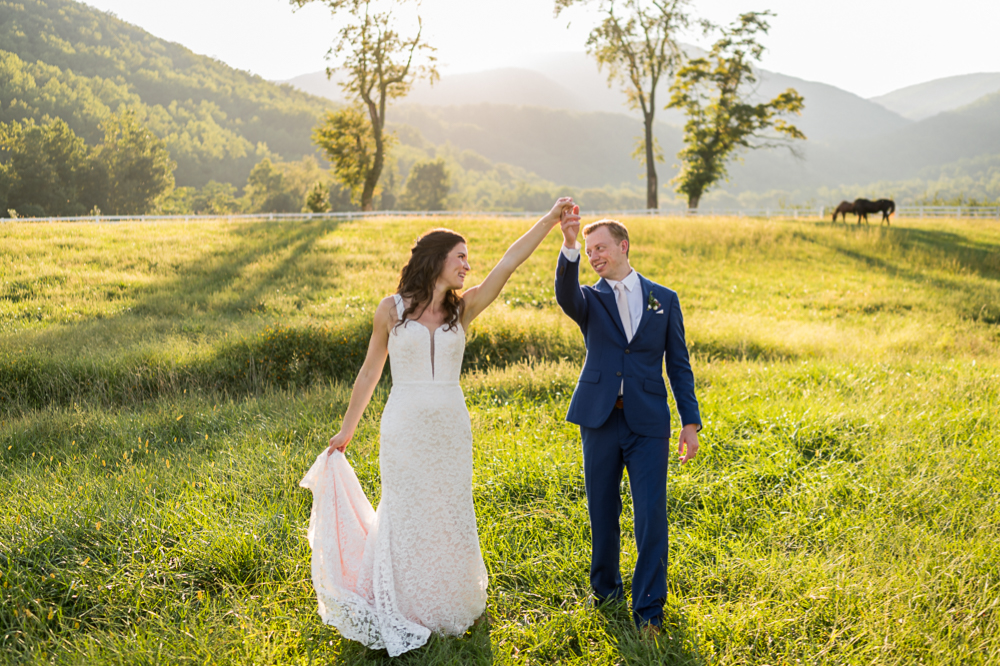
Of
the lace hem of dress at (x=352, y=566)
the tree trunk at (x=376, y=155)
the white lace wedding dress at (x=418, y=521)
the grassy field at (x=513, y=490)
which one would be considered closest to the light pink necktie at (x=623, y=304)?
the white lace wedding dress at (x=418, y=521)

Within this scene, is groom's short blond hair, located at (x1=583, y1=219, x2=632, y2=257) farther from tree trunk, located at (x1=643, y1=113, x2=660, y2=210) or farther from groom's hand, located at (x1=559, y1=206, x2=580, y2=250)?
tree trunk, located at (x1=643, y1=113, x2=660, y2=210)

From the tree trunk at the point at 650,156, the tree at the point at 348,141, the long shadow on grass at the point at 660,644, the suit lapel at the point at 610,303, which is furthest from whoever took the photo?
the tree at the point at 348,141

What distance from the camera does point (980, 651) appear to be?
3.64 metres

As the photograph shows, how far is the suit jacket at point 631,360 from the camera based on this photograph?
3982 millimetres

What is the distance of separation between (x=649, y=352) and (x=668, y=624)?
1.91 metres

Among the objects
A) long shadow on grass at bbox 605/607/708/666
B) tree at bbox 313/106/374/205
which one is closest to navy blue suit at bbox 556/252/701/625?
long shadow on grass at bbox 605/607/708/666

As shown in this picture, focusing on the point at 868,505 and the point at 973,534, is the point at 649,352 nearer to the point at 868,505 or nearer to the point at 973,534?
the point at 868,505

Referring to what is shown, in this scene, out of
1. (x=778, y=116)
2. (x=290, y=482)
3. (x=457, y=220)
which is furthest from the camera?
(x=778, y=116)

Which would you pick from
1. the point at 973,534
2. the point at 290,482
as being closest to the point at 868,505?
the point at 973,534

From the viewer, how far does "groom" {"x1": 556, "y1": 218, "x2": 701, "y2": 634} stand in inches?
154

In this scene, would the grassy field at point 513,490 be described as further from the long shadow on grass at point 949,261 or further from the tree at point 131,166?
the tree at point 131,166

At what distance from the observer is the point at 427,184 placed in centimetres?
10294

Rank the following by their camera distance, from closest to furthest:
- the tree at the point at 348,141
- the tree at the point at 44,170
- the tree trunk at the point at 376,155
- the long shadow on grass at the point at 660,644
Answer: the long shadow on grass at the point at 660,644
the tree trunk at the point at 376,155
the tree at the point at 348,141
the tree at the point at 44,170

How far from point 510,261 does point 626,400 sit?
4.12 feet
